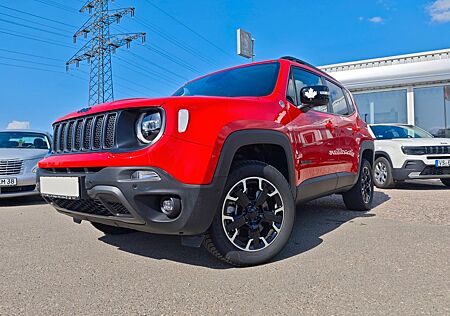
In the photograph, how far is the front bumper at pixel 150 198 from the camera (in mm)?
2281

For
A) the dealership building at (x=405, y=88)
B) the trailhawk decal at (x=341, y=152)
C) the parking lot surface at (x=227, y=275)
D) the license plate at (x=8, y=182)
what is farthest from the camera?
the dealership building at (x=405, y=88)

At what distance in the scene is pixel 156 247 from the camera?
326 centimetres

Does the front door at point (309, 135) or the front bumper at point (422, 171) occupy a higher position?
the front door at point (309, 135)

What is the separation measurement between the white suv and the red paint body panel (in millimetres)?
3867

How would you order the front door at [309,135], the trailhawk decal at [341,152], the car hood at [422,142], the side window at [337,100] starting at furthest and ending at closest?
the car hood at [422,142]
the side window at [337,100]
the trailhawk decal at [341,152]
the front door at [309,135]

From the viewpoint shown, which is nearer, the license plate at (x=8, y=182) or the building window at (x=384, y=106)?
the license plate at (x=8, y=182)

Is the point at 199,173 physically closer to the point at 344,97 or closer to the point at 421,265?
the point at 421,265

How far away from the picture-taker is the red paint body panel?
7.54 feet

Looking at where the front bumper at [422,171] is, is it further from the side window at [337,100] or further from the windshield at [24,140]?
the windshield at [24,140]

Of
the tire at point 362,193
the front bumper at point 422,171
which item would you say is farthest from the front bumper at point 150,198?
the front bumper at point 422,171

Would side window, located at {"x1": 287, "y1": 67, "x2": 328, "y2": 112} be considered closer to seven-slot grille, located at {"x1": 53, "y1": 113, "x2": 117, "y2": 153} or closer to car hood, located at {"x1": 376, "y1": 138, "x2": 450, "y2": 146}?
seven-slot grille, located at {"x1": 53, "y1": 113, "x2": 117, "y2": 153}

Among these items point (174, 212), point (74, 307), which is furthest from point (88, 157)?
point (74, 307)

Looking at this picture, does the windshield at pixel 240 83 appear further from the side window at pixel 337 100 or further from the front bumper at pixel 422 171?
the front bumper at pixel 422 171

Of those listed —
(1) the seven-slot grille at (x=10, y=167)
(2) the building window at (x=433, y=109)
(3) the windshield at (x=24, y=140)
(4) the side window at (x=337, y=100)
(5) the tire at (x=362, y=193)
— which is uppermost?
(2) the building window at (x=433, y=109)
